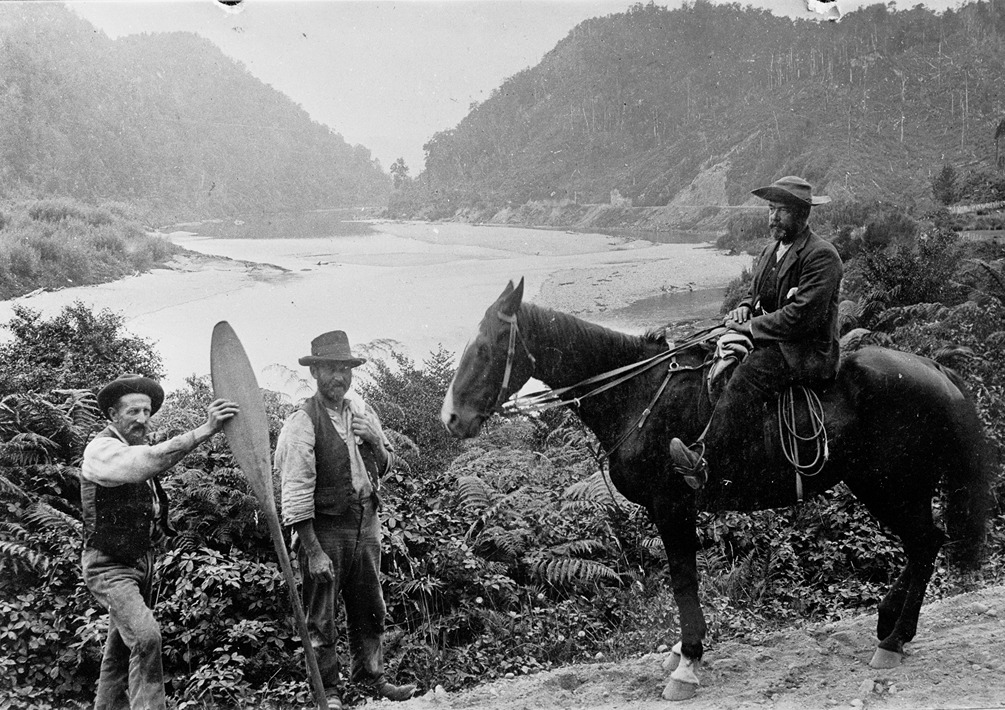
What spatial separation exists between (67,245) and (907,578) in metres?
7.15

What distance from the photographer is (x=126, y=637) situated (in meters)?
3.42

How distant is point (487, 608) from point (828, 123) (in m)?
6.42

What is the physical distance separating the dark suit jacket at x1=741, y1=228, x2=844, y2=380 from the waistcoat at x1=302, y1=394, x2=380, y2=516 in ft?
8.23

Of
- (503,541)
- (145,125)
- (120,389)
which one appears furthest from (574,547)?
(145,125)

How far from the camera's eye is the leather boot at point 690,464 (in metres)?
3.65

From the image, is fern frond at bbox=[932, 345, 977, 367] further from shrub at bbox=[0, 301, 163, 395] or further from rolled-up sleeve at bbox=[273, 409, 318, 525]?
shrub at bbox=[0, 301, 163, 395]

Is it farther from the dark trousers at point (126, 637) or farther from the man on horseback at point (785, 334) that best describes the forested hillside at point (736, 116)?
the dark trousers at point (126, 637)

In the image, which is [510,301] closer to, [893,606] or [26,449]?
[893,606]

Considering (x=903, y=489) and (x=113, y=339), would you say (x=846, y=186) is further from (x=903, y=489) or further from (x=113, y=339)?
(x=113, y=339)

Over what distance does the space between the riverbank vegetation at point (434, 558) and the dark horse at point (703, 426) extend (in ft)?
3.16

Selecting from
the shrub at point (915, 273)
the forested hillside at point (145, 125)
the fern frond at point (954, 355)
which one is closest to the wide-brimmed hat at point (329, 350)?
the forested hillside at point (145, 125)

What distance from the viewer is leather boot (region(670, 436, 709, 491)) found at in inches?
144

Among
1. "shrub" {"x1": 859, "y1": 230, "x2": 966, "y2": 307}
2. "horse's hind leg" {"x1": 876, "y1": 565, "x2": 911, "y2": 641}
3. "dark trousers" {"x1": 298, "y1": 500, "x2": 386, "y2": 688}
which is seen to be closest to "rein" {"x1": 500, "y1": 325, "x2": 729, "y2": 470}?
"dark trousers" {"x1": 298, "y1": 500, "x2": 386, "y2": 688}

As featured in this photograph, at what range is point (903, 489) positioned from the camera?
403 cm
